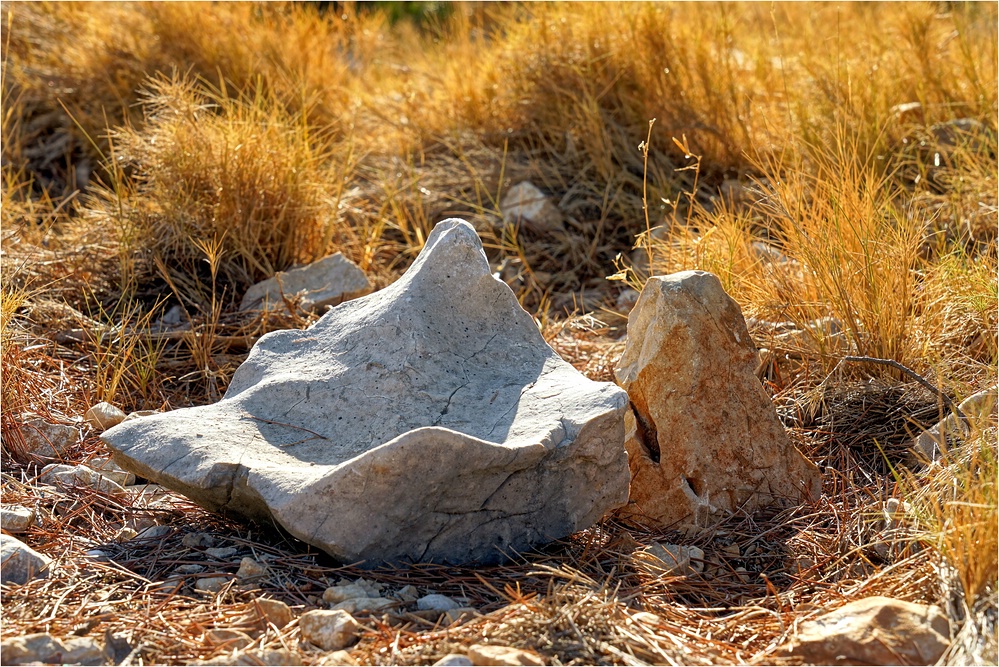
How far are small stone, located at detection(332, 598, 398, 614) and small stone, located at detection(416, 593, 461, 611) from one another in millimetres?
55

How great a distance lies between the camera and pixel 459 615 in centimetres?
188

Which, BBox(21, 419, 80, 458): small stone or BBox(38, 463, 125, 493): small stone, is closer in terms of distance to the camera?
BBox(38, 463, 125, 493): small stone

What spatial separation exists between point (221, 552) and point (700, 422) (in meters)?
1.20

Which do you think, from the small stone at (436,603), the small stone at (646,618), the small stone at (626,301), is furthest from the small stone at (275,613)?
the small stone at (626,301)

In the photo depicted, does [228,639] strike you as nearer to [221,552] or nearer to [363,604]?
[363,604]

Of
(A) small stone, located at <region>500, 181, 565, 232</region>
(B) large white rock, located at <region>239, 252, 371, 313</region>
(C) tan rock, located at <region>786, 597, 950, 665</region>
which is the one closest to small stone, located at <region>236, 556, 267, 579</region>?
(C) tan rock, located at <region>786, 597, 950, 665</region>

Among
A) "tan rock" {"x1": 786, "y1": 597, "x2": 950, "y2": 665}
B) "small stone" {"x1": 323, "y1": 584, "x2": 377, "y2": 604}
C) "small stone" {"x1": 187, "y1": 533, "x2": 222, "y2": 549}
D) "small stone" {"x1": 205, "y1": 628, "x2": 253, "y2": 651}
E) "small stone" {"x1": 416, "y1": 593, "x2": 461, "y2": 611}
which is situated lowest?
"tan rock" {"x1": 786, "y1": 597, "x2": 950, "y2": 665}

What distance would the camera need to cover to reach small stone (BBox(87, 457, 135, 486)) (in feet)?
8.34

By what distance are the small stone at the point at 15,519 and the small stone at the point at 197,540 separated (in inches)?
13.7

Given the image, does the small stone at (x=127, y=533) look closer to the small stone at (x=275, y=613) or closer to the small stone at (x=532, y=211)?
the small stone at (x=275, y=613)

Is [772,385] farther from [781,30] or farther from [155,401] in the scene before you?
[781,30]

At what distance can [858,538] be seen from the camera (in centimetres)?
224

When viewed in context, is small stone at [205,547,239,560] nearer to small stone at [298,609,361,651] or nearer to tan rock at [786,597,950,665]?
small stone at [298,609,361,651]

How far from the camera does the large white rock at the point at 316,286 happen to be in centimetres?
352
